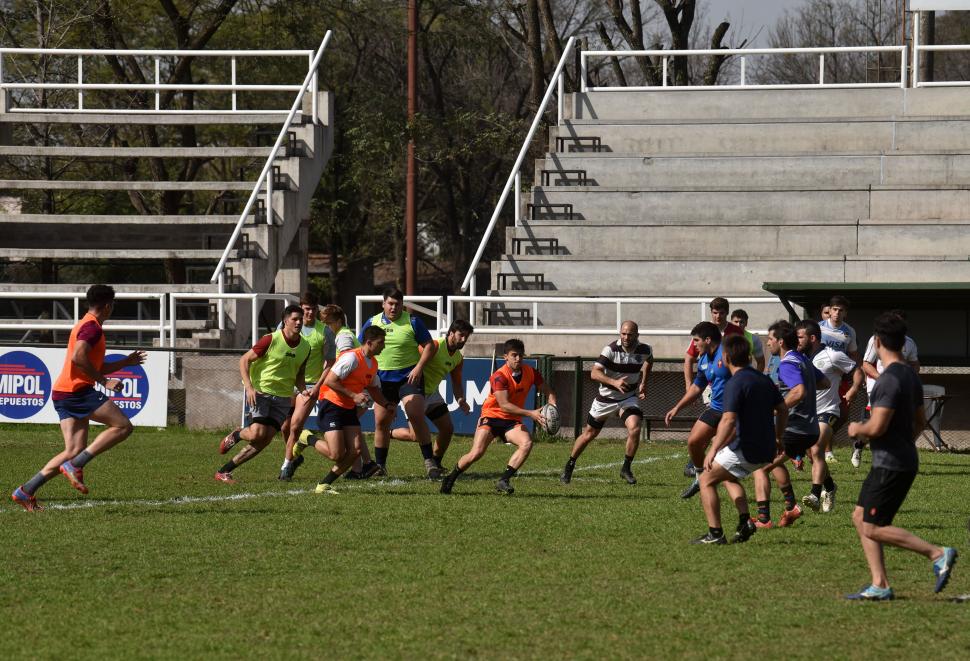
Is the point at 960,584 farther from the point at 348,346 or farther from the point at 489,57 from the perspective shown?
the point at 489,57

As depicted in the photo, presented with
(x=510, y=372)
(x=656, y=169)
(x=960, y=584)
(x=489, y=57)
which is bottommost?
(x=960, y=584)

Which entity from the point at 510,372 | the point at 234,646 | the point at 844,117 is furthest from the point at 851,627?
the point at 844,117

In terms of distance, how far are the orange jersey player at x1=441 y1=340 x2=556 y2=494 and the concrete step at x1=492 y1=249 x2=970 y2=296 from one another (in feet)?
37.4

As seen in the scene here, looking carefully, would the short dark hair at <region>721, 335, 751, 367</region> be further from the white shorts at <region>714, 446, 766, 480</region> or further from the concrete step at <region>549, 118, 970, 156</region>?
the concrete step at <region>549, 118, 970, 156</region>

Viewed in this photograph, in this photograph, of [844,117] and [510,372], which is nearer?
[510,372]

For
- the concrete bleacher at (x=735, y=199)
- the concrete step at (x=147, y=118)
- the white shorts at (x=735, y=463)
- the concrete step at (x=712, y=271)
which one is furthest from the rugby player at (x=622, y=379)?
the concrete step at (x=147, y=118)

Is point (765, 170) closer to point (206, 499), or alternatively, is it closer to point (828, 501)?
point (828, 501)

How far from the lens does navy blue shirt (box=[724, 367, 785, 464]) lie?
1057 cm

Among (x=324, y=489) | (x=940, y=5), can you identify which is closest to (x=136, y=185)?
(x=324, y=489)

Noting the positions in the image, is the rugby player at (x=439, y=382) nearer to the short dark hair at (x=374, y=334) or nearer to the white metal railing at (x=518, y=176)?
the short dark hair at (x=374, y=334)

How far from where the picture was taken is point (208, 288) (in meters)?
26.0

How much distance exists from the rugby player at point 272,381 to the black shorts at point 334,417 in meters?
1.27

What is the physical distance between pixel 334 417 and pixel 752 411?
4.98m

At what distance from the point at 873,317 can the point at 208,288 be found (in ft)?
38.2
